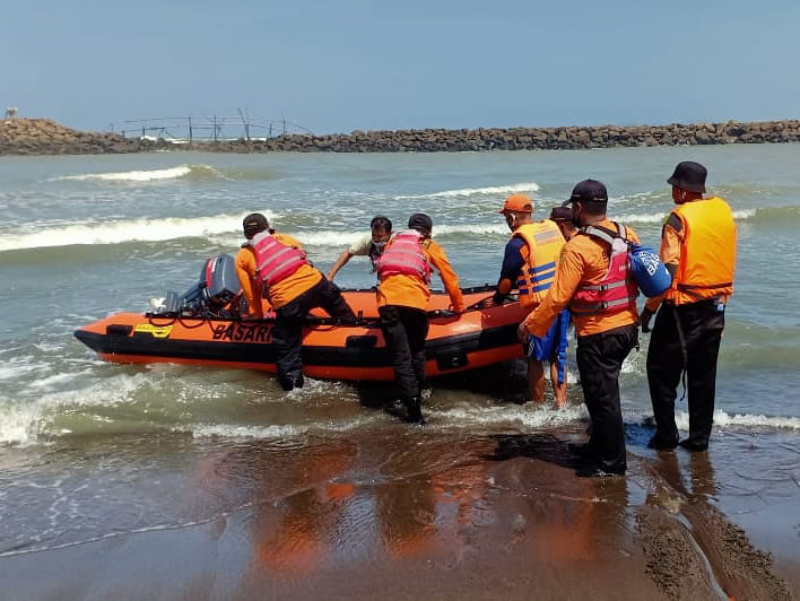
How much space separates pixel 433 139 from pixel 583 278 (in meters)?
48.3

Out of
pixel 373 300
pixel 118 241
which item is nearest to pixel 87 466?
pixel 373 300

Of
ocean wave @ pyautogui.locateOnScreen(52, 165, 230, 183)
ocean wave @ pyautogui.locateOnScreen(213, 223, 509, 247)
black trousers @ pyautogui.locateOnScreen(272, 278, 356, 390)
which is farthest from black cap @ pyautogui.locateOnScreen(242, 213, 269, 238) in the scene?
ocean wave @ pyautogui.locateOnScreen(52, 165, 230, 183)

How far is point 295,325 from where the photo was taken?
6117 millimetres

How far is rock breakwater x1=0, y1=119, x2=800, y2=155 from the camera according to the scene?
47500 mm

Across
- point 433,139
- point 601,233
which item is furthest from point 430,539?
point 433,139

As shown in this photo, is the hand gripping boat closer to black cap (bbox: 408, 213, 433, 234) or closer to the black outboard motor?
the black outboard motor

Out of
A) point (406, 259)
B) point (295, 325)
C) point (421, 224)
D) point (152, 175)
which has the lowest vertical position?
point (295, 325)

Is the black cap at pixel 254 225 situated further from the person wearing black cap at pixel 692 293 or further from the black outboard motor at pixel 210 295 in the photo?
the person wearing black cap at pixel 692 293

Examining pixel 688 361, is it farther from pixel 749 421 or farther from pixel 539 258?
pixel 539 258

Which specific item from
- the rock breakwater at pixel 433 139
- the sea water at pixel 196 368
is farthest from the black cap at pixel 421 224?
the rock breakwater at pixel 433 139

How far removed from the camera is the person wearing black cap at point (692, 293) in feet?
13.9

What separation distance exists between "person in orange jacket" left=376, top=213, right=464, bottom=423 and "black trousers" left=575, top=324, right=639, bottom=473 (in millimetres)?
1579

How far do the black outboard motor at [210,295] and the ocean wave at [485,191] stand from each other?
1519 centimetres

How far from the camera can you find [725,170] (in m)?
27.4
